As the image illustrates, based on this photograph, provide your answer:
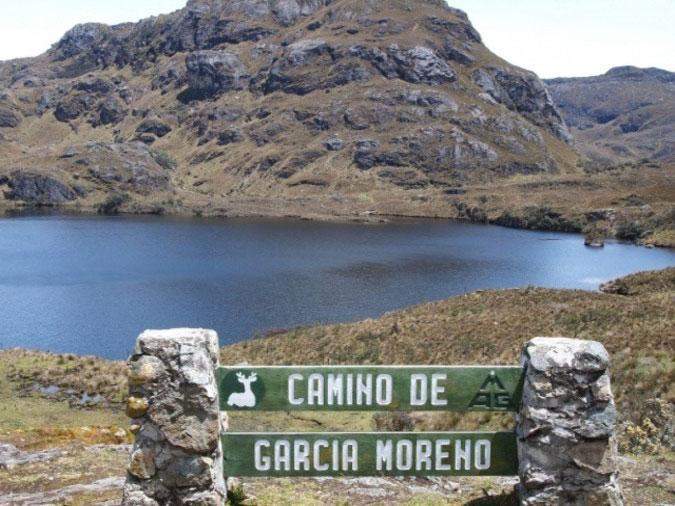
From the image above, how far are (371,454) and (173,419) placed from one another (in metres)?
3.00

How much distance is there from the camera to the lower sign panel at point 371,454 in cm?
962

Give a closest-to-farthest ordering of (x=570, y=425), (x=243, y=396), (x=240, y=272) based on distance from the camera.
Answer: (x=570, y=425) < (x=243, y=396) < (x=240, y=272)

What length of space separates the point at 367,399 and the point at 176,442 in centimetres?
280

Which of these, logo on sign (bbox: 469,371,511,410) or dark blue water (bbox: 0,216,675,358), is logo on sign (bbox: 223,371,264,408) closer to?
logo on sign (bbox: 469,371,511,410)

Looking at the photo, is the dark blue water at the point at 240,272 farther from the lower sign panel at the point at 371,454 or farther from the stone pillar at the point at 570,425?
the stone pillar at the point at 570,425

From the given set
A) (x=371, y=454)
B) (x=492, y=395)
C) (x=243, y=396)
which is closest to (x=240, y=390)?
(x=243, y=396)

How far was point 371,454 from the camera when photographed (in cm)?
966

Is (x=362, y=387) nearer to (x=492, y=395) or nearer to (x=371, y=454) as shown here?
(x=371, y=454)

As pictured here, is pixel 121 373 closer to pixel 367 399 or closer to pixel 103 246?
pixel 367 399

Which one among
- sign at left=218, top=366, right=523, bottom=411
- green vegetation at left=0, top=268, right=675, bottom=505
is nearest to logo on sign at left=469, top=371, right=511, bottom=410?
sign at left=218, top=366, right=523, bottom=411

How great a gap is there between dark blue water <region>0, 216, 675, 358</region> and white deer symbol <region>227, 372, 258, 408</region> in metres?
47.8

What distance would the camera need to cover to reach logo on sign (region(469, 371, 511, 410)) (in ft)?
31.0

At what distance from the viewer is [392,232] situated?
162500 mm

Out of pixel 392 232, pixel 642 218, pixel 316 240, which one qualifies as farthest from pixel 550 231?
pixel 316 240
